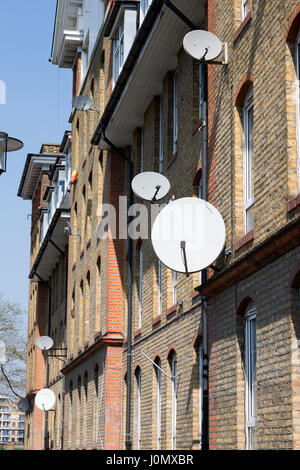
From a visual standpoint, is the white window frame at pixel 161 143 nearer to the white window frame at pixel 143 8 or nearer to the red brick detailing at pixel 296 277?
the white window frame at pixel 143 8

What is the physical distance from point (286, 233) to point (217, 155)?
410cm

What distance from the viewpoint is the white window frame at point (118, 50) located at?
23.4 metres

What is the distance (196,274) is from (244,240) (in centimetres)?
404

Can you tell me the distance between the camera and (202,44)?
45.4ft

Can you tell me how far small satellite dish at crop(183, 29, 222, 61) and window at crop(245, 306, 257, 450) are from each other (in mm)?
4013

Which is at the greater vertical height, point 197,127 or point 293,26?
point 197,127

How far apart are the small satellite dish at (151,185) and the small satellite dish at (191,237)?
15.6 ft

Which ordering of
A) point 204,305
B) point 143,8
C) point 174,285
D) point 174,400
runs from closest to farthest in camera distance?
point 204,305 → point 174,400 → point 174,285 → point 143,8

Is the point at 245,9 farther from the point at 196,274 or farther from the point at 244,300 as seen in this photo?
the point at 196,274

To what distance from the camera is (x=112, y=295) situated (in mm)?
24625

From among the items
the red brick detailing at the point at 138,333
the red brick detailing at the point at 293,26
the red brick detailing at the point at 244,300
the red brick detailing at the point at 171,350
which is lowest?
the red brick detailing at the point at 244,300

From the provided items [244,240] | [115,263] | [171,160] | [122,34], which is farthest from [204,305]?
[122,34]

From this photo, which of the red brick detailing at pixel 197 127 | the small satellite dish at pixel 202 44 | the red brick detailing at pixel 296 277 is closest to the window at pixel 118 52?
the red brick detailing at pixel 197 127

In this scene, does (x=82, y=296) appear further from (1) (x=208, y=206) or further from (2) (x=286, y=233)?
(2) (x=286, y=233)
